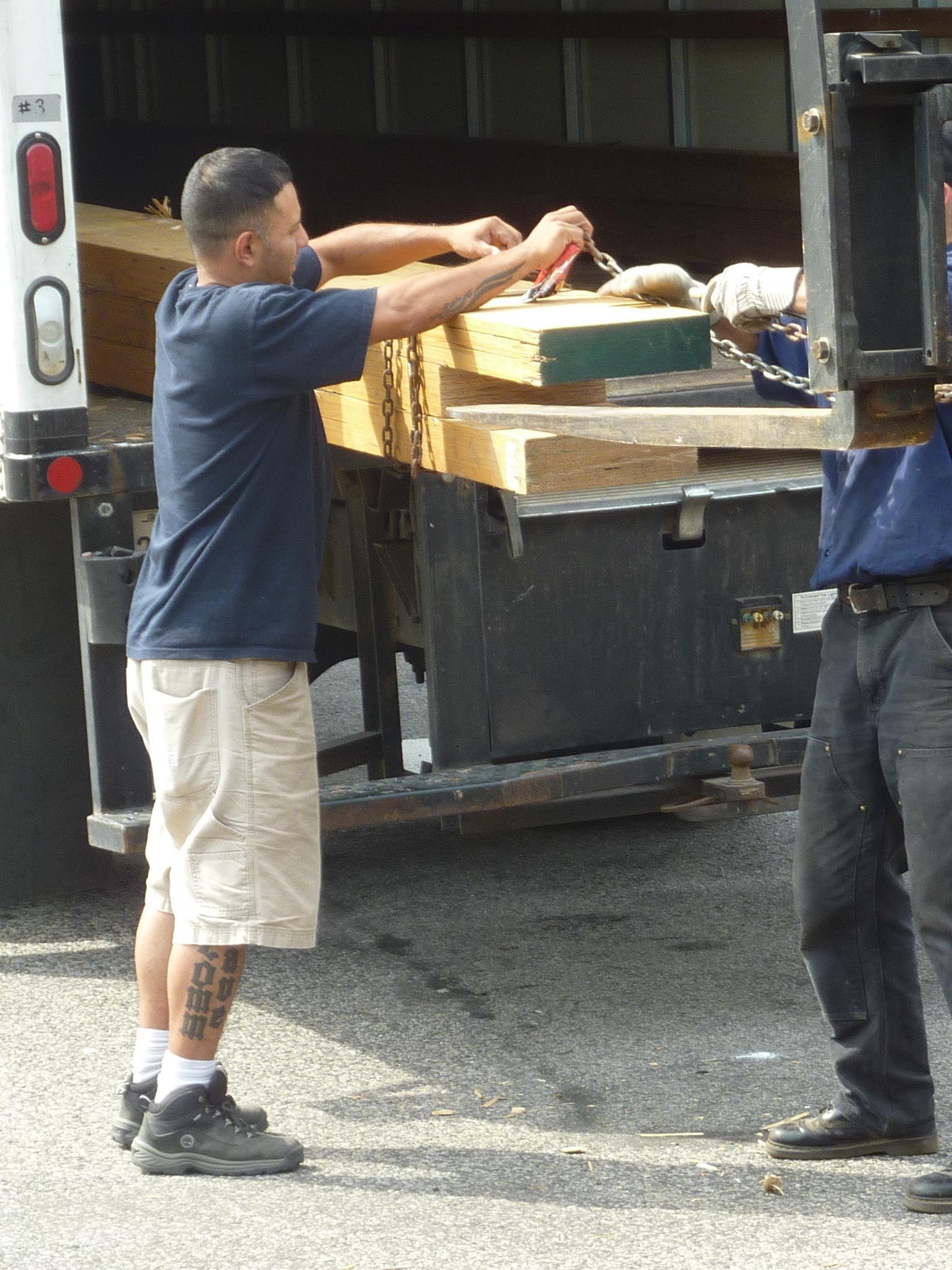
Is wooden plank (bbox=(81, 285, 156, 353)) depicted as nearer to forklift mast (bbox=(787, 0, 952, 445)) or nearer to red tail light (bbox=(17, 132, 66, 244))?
red tail light (bbox=(17, 132, 66, 244))

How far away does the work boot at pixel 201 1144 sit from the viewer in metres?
3.89

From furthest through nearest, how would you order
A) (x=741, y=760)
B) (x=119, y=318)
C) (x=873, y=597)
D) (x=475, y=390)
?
(x=119, y=318) < (x=741, y=760) < (x=475, y=390) < (x=873, y=597)

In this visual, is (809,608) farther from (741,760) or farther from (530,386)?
(530,386)

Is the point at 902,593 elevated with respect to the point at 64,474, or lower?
lower

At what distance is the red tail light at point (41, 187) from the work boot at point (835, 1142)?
7.36 feet

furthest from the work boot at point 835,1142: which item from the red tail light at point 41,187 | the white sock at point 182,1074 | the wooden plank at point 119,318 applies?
the wooden plank at point 119,318

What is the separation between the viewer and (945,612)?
3.65 metres

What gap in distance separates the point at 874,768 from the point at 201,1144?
4.60 ft

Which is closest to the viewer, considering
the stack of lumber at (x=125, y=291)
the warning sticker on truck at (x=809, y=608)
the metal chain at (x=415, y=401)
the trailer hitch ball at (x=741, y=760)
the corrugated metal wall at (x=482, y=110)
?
the metal chain at (x=415, y=401)

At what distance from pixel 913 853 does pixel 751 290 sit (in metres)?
1.01

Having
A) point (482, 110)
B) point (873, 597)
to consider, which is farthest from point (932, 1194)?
point (482, 110)

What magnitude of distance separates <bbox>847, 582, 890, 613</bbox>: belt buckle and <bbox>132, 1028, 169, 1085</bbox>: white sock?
1.54 meters

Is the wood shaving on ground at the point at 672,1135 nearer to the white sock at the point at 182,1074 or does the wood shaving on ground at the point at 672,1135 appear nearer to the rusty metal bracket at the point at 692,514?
the white sock at the point at 182,1074

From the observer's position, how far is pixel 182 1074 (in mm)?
3914
